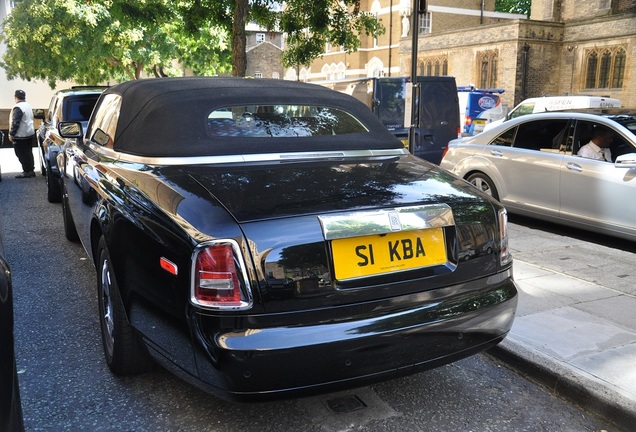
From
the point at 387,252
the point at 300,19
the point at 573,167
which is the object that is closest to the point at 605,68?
the point at 300,19

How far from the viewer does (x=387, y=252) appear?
2613mm

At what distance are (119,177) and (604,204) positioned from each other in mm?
5351

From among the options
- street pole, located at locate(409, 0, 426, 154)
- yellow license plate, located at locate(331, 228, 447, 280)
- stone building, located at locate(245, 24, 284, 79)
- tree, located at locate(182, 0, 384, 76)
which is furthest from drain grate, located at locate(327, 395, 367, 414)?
stone building, located at locate(245, 24, 284, 79)

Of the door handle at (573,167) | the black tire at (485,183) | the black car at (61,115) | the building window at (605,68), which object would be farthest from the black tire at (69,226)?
the building window at (605,68)

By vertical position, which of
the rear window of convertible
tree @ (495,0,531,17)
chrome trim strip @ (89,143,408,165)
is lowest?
chrome trim strip @ (89,143,408,165)

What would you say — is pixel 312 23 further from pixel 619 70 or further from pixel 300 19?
pixel 619 70

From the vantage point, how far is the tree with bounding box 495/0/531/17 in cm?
6200

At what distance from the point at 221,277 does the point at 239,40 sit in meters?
9.45

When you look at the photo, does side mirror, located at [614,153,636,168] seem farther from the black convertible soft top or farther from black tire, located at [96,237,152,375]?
black tire, located at [96,237,152,375]

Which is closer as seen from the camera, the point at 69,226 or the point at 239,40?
the point at 69,226

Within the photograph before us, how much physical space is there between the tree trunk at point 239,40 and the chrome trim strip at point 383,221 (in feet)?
28.8

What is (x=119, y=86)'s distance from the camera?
4.52 meters

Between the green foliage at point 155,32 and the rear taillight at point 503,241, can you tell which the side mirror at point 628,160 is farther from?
the green foliage at point 155,32

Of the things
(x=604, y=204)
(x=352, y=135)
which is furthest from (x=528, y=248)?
(x=352, y=135)
